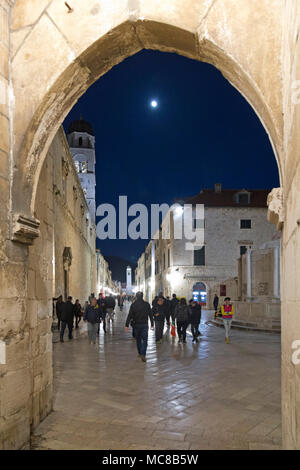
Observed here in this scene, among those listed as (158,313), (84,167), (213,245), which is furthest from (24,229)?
(84,167)

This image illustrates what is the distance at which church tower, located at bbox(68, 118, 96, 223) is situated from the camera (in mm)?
52406

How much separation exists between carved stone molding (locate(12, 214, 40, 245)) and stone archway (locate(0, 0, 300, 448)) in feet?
0.04

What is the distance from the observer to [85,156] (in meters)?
53.2

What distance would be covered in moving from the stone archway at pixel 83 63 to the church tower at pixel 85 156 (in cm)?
4772

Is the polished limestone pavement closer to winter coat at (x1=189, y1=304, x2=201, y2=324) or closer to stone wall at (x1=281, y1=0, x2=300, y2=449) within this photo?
stone wall at (x1=281, y1=0, x2=300, y2=449)

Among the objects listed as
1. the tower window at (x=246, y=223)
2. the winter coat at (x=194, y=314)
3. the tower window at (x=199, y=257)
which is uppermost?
the tower window at (x=246, y=223)

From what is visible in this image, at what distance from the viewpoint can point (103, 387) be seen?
20.9ft

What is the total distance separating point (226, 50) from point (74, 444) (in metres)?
4.41

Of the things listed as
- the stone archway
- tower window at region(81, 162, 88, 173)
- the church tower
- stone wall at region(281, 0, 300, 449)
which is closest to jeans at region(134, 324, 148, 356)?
the stone archway

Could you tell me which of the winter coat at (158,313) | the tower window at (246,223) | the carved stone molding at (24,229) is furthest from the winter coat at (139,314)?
the tower window at (246,223)

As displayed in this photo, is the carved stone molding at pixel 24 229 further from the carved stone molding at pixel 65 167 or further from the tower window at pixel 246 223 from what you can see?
the tower window at pixel 246 223

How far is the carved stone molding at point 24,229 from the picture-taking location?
390cm

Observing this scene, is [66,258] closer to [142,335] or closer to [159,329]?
[159,329]

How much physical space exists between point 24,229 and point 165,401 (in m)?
3.44
